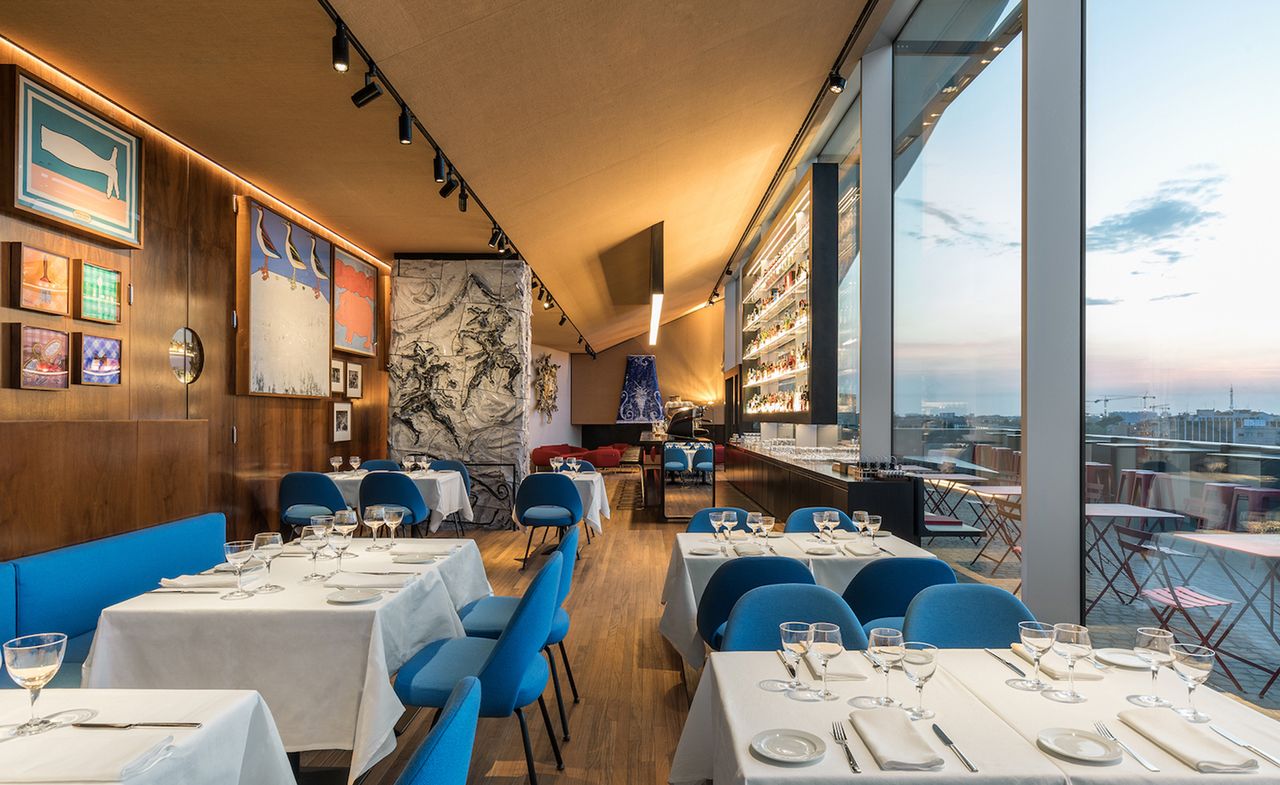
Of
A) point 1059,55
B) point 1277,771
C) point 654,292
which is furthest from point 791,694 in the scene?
point 654,292

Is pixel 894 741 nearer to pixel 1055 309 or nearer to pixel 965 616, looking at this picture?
pixel 965 616

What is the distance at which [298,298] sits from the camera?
6664 mm

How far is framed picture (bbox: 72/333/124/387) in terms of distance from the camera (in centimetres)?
403

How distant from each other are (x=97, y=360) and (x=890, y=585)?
452cm

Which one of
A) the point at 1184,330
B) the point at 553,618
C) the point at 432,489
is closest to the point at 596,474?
the point at 432,489

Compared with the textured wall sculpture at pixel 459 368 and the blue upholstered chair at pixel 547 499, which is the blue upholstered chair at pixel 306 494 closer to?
the blue upholstered chair at pixel 547 499

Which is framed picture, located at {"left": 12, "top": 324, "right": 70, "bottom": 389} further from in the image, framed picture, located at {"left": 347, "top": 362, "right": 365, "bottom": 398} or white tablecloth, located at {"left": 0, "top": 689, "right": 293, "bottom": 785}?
framed picture, located at {"left": 347, "top": 362, "right": 365, "bottom": 398}

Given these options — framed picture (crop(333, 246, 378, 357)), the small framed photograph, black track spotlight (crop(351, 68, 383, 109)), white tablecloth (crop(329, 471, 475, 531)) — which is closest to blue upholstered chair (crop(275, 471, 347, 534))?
white tablecloth (crop(329, 471, 475, 531))

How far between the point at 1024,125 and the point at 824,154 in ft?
16.9

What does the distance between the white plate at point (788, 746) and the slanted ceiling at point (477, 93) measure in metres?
3.28

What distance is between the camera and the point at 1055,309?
3717 millimetres

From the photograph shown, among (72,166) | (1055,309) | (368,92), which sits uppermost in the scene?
(368,92)

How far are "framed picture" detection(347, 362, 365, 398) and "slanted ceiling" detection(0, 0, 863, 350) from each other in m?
1.40

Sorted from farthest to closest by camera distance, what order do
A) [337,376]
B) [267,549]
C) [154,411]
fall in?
[337,376] → [154,411] → [267,549]
